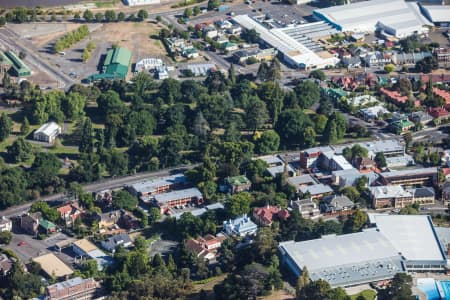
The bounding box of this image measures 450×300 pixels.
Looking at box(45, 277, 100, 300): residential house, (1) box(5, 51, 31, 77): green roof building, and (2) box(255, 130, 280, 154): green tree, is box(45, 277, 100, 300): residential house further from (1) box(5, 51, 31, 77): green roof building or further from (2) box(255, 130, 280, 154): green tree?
(1) box(5, 51, 31, 77): green roof building

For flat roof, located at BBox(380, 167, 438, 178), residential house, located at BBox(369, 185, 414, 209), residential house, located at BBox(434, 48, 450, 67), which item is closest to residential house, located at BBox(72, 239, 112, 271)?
residential house, located at BBox(369, 185, 414, 209)

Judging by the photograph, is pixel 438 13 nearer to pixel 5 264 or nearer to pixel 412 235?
pixel 412 235

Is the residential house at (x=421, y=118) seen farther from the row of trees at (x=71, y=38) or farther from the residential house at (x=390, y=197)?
the row of trees at (x=71, y=38)

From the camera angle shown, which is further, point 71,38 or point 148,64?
point 71,38

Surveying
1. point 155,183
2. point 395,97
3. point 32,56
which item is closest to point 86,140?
point 155,183

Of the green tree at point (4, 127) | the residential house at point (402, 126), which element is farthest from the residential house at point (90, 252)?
the residential house at point (402, 126)

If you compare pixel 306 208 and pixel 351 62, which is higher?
pixel 306 208
